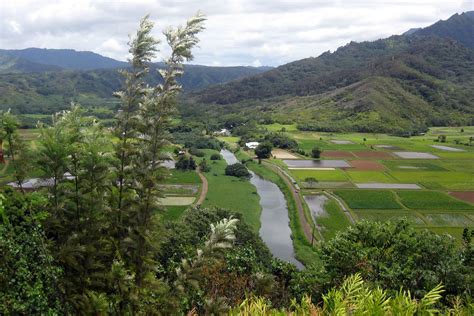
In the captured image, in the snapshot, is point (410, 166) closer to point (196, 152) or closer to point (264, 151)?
point (264, 151)

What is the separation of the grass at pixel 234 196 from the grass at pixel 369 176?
1671 centimetres

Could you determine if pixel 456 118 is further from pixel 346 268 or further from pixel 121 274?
pixel 121 274

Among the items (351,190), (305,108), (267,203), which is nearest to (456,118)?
(305,108)

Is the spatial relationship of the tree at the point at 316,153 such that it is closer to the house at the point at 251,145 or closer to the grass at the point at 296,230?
the house at the point at 251,145

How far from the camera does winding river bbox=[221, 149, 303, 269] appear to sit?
35.3 m

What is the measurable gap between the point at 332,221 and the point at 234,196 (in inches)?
540

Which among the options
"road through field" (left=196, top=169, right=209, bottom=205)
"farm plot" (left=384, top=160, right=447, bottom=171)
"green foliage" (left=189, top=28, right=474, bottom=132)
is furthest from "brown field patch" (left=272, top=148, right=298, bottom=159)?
"green foliage" (left=189, top=28, right=474, bottom=132)

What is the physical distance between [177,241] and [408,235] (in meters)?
12.8

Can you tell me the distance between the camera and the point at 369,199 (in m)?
50.5

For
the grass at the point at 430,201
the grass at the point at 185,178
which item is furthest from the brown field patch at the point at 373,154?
the grass at the point at 185,178

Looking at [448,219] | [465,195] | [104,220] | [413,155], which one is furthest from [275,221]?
[413,155]

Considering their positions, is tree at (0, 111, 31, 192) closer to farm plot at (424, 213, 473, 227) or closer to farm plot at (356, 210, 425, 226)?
farm plot at (356, 210, 425, 226)

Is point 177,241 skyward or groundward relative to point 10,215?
groundward

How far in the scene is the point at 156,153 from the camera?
9344 mm
